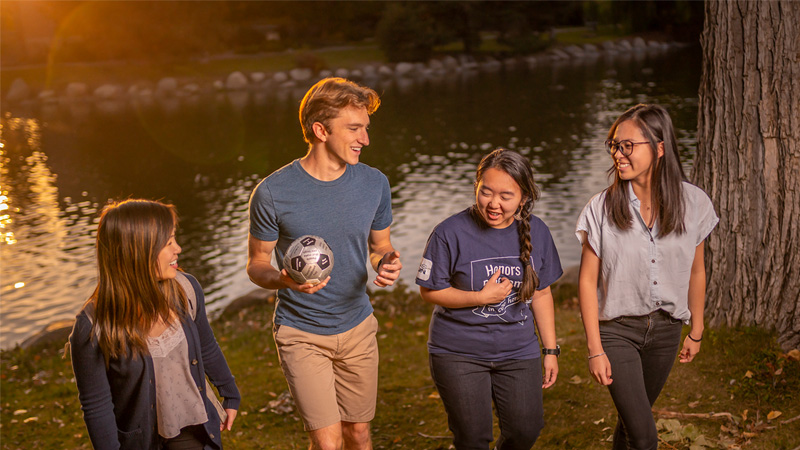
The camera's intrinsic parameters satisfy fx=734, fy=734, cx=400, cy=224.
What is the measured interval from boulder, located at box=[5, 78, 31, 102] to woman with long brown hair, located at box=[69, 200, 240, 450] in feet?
132

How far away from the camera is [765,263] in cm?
595

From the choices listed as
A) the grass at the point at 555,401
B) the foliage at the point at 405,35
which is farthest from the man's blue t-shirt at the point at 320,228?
the foliage at the point at 405,35

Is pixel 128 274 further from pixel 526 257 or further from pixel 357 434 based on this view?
pixel 526 257

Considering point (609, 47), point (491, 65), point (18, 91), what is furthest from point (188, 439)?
point (609, 47)

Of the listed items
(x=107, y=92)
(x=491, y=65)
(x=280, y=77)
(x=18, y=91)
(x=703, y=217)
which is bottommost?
(x=491, y=65)

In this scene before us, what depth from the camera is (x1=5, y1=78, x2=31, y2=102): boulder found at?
3853 centimetres

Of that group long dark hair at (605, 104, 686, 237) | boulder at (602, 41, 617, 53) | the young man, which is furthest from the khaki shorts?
boulder at (602, 41, 617, 53)

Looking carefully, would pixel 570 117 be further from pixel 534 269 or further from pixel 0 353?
pixel 534 269

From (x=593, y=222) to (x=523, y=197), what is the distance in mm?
418

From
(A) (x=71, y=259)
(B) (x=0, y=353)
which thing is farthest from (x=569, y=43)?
(B) (x=0, y=353)

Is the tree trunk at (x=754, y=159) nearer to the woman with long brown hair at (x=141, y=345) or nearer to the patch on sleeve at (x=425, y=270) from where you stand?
the patch on sleeve at (x=425, y=270)

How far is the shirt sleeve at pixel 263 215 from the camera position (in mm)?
4152

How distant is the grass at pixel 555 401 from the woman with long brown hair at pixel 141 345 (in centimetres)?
268

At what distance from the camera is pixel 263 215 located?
416cm
